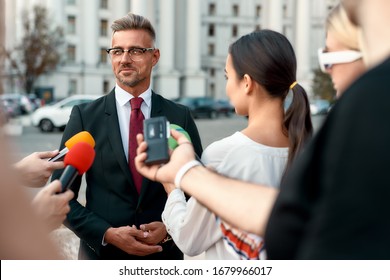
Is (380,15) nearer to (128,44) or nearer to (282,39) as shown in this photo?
(282,39)

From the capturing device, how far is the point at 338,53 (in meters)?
1.62

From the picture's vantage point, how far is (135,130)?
2.91 metres

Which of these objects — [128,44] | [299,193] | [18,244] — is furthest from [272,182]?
[128,44]

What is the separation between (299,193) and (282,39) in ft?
3.85

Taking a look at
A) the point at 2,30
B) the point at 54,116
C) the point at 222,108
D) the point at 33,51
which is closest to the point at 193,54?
the point at 222,108

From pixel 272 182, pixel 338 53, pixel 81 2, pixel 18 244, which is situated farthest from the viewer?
pixel 81 2

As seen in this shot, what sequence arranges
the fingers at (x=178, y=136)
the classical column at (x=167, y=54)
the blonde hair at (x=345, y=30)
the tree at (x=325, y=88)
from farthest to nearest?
the classical column at (x=167, y=54) < the tree at (x=325, y=88) < the fingers at (x=178, y=136) < the blonde hair at (x=345, y=30)

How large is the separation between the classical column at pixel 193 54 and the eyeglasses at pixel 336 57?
52735 millimetres

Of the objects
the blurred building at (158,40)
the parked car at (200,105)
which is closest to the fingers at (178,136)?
the parked car at (200,105)

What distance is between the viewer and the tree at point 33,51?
136 feet

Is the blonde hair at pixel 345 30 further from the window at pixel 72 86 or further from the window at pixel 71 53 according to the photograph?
the window at pixel 71 53

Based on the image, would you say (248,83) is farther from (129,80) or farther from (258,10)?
(258,10)

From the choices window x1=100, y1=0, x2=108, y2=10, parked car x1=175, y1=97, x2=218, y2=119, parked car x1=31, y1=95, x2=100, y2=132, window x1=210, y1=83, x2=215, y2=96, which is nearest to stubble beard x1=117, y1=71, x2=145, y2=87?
parked car x1=31, y1=95, x2=100, y2=132

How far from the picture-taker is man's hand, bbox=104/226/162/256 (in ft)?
8.57
